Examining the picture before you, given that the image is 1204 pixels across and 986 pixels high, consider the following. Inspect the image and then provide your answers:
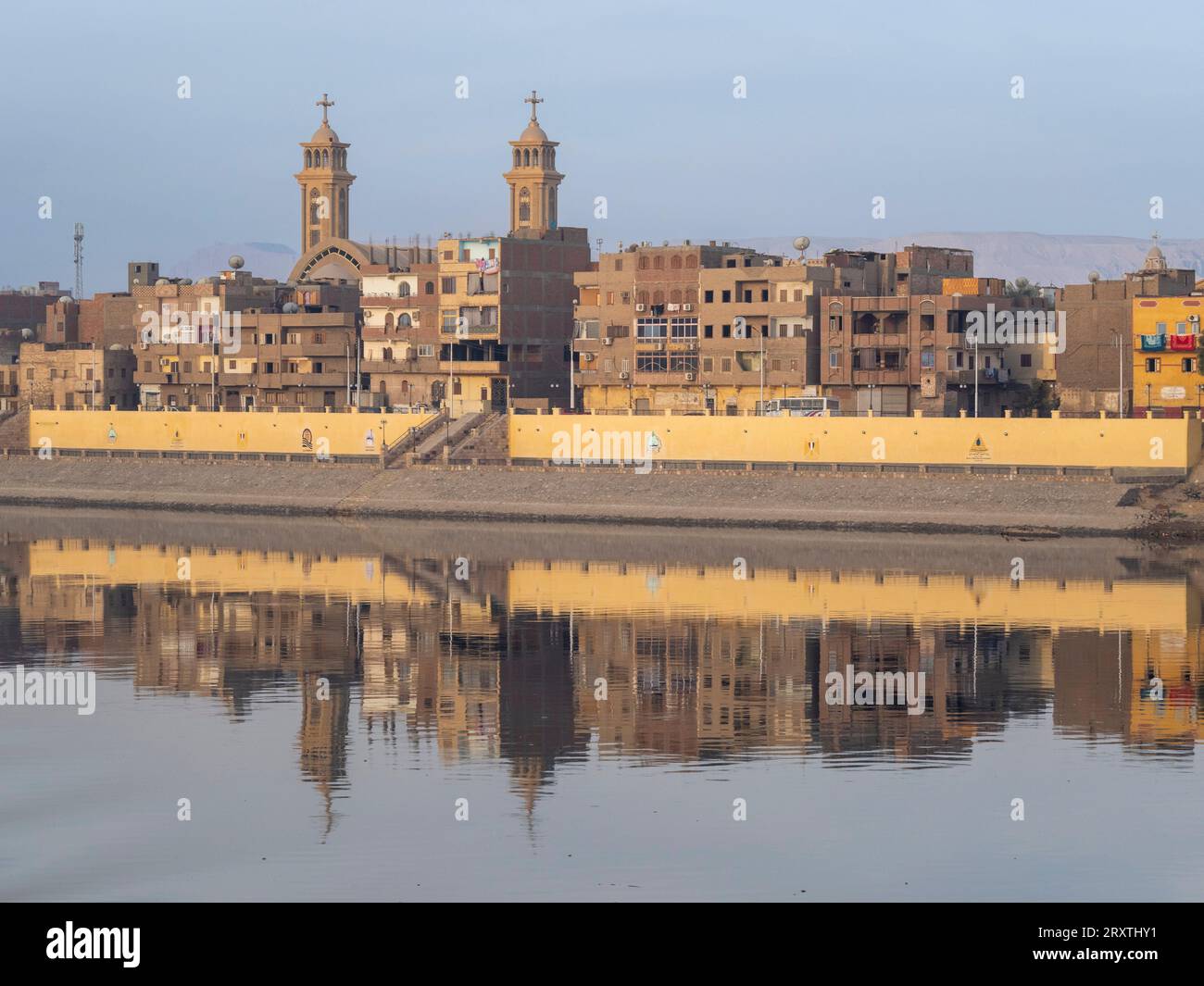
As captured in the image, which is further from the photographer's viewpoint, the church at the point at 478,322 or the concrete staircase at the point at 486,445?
the church at the point at 478,322

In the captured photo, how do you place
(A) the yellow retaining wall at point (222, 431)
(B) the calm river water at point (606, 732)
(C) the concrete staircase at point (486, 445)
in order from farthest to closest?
(A) the yellow retaining wall at point (222, 431) → (C) the concrete staircase at point (486, 445) → (B) the calm river water at point (606, 732)

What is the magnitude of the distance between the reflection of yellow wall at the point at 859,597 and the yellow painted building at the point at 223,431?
1504 inches

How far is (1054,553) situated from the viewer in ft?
285

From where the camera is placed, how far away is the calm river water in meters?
36.3

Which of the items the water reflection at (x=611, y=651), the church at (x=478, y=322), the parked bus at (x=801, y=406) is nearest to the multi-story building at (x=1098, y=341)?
the parked bus at (x=801, y=406)

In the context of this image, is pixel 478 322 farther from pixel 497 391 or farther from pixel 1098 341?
pixel 1098 341

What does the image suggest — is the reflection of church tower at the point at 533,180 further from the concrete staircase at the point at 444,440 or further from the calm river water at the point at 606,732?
the calm river water at the point at 606,732

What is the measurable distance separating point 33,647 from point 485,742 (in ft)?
66.3

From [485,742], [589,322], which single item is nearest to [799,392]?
[589,322]

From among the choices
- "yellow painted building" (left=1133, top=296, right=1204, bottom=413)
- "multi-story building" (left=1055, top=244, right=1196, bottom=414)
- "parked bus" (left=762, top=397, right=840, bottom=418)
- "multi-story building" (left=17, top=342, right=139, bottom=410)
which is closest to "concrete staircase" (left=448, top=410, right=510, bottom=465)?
"parked bus" (left=762, top=397, right=840, bottom=418)

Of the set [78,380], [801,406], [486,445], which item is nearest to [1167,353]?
[801,406]

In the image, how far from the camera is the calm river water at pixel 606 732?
36281mm

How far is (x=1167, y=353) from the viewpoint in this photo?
112 m

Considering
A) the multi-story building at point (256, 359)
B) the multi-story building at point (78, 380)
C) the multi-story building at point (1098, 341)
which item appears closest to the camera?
the multi-story building at point (1098, 341)
